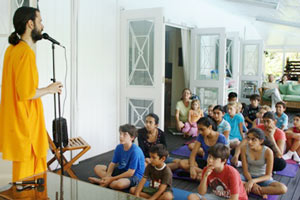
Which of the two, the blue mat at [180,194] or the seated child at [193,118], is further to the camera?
the seated child at [193,118]

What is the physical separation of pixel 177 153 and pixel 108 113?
1.16m

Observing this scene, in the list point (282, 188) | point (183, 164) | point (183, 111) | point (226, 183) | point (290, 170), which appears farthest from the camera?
point (183, 111)

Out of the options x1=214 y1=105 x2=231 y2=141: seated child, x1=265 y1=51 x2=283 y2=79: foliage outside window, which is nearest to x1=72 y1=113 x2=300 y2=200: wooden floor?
x1=214 y1=105 x2=231 y2=141: seated child

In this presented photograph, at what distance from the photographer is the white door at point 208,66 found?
6471mm

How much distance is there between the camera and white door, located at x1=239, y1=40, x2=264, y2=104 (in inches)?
353

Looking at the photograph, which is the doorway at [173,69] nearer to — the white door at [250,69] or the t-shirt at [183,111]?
the t-shirt at [183,111]

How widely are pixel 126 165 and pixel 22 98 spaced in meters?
1.34

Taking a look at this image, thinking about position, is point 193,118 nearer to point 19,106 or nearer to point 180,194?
point 180,194

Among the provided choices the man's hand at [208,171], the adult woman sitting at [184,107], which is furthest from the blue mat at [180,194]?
the adult woman sitting at [184,107]

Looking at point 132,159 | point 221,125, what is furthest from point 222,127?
point 132,159

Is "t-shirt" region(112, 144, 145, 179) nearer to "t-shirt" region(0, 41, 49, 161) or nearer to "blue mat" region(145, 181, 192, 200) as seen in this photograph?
"blue mat" region(145, 181, 192, 200)

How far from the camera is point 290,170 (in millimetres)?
3885

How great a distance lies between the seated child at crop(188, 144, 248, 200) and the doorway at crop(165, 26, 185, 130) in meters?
5.51

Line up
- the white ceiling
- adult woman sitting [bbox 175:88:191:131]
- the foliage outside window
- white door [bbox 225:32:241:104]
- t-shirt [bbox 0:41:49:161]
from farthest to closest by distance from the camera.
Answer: the foliage outside window, white door [bbox 225:32:241:104], the white ceiling, adult woman sitting [bbox 175:88:191:131], t-shirt [bbox 0:41:49:161]
